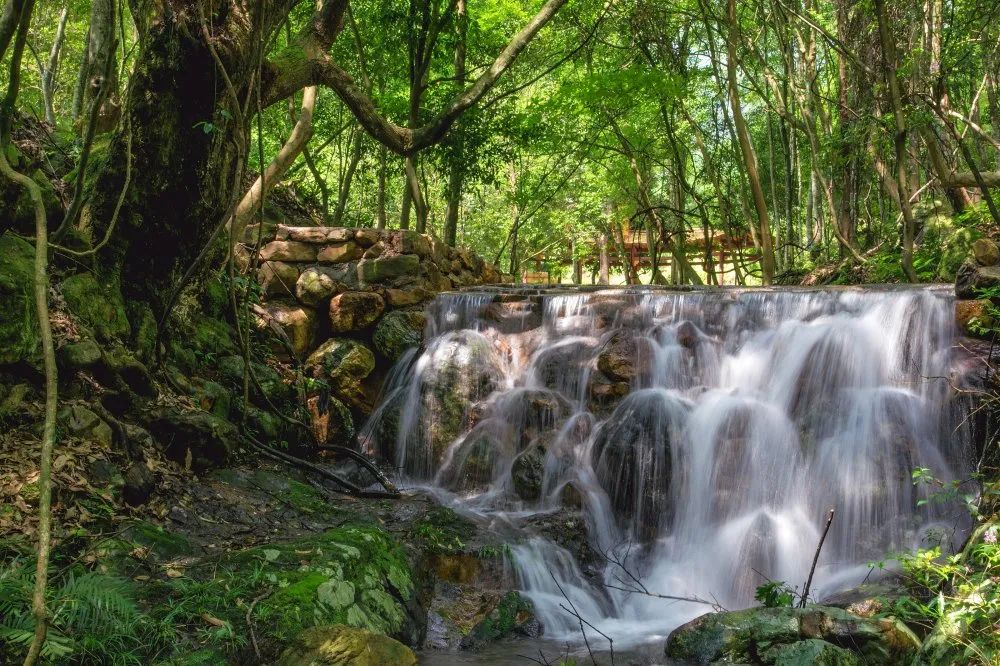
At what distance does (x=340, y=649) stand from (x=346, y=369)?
575 cm

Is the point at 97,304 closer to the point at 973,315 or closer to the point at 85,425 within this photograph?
the point at 85,425

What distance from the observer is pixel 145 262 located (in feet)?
18.6

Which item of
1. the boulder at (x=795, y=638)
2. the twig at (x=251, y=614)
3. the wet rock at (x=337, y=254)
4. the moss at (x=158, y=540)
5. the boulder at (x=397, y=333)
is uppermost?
the wet rock at (x=337, y=254)

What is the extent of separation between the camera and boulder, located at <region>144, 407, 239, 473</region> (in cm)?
500

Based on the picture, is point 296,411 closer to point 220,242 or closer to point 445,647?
point 220,242

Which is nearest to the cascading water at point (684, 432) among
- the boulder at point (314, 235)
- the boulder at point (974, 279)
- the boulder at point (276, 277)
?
the boulder at point (974, 279)

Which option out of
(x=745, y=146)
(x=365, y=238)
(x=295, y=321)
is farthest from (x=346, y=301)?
(x=745, y=146)

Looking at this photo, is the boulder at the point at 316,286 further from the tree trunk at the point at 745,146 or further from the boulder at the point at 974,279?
the tree trunk at the point at 745,146

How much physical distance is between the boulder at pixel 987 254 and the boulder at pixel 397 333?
245 inches

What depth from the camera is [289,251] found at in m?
9.46

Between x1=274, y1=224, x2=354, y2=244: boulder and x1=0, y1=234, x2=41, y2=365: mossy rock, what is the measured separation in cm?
527

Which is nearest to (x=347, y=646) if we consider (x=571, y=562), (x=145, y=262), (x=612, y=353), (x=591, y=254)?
(x=571, y=562)

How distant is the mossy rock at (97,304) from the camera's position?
4945 mm

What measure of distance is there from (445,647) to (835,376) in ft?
15.2
